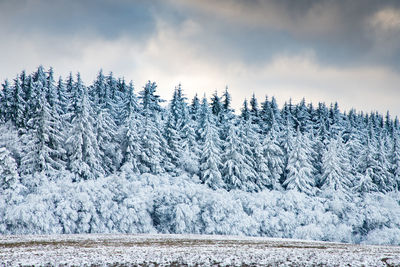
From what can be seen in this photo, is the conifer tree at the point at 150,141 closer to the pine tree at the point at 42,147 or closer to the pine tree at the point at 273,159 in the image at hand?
the pine tree at the point at 42,147

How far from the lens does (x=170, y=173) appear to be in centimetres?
5269

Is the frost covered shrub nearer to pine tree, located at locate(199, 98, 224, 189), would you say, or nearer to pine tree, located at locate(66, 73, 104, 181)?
pine tree, located at locate(199, 98, 224, 189)

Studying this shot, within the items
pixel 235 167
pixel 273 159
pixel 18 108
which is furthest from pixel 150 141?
pixel 273 159

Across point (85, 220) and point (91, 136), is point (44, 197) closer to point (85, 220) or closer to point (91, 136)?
point (85, 220)

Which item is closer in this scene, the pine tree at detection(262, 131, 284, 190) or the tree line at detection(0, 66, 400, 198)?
the tree line at detection(0, 66, 400, 198)

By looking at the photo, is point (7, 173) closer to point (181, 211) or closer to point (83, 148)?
point (83, 148)

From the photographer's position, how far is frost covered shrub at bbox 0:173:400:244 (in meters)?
37.4

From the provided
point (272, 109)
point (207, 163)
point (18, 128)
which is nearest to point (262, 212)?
point (207, 163)

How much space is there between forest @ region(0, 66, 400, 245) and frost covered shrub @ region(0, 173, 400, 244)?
130 mm

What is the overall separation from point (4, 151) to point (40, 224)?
10.2m

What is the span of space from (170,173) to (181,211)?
39.7 feet

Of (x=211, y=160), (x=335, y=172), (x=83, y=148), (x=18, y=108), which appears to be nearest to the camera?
(x=83, y=148)

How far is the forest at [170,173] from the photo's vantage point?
3978 cm

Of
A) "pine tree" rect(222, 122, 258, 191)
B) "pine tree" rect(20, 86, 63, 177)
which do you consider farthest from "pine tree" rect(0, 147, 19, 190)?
"pine tree" rect(222, 122, 258, 191)
